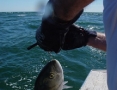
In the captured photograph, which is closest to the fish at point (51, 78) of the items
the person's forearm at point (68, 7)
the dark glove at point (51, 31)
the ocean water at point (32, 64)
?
the dark glove at point (51, 31)

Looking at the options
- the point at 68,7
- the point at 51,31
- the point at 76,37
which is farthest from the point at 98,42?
the point at 68,7

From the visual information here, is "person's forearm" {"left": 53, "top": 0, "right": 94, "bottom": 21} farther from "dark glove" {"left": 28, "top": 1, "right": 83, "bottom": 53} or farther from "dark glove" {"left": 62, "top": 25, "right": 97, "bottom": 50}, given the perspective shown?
"dark glove" {"left": 62, "top": 25, "right": 97, "bottom": 50}

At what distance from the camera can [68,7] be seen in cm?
117

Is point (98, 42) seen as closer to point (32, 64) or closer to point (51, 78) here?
point (51, 78)

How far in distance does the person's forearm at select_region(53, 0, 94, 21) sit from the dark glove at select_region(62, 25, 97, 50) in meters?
0.80

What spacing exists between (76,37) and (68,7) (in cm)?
97

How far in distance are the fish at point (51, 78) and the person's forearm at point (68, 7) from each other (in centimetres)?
83

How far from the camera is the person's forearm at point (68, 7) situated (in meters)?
1.16

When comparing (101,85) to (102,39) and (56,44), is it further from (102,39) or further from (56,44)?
(56,44)

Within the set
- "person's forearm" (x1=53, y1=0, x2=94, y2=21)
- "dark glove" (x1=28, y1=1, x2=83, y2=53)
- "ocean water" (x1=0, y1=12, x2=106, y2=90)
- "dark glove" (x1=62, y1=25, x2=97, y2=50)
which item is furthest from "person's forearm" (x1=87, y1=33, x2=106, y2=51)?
"ocean water" (x1=0, y1=12, x2=106, y2=90)

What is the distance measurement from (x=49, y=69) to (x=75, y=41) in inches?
13.2

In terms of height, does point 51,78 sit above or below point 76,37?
below

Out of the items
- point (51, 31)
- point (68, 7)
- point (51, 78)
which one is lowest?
point (51, 78)

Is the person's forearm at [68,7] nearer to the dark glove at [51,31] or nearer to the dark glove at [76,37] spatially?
the dark glove at [51,31]
